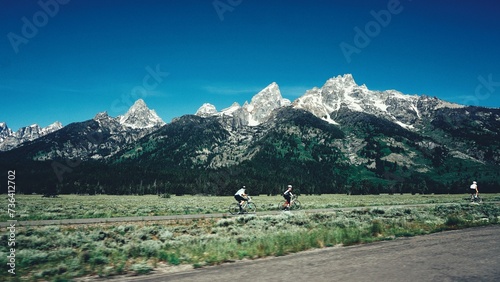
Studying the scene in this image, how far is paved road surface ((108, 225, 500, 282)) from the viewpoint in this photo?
8.30 meters

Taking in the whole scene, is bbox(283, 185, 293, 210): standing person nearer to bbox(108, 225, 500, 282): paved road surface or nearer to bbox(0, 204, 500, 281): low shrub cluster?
bbox(0, 204, 500, 281): low shrub cluster

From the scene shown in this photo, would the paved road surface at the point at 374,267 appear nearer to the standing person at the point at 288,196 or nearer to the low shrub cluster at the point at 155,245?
the low shrub cluster at the point at 155,245

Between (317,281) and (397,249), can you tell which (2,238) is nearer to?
(317,281)

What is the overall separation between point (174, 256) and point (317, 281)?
6.12m

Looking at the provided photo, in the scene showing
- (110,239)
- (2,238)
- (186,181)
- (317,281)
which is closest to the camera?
(317,281)

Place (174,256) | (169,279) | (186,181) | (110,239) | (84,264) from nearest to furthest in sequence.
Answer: (169,279) < (84,264) < (174,256) < (110,239) < (186,181)

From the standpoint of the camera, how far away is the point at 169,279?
8.45 metres

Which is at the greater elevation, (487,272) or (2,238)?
(2,238)

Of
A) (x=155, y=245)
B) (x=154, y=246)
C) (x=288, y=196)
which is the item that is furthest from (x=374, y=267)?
(x=288, y=196)


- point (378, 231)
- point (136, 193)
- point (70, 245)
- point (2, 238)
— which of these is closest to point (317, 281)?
point (378, 231)

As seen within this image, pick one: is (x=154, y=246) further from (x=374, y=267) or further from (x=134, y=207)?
(x=134, y=207)

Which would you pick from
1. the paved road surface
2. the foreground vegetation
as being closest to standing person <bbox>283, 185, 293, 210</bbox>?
the foreground vegetation

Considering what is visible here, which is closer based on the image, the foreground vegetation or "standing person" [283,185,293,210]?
the foreground vegetation

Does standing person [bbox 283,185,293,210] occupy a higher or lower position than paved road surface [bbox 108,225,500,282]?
higher
